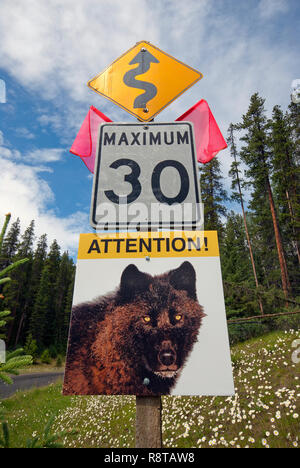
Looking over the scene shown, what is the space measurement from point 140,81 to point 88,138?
32.2 inches

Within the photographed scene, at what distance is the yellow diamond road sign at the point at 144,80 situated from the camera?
232cm

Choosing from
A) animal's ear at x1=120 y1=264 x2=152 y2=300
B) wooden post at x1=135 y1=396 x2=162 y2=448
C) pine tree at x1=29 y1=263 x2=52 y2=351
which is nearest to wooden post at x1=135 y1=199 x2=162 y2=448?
wooden post at x1=135 y1=396 x2=162 y2=448

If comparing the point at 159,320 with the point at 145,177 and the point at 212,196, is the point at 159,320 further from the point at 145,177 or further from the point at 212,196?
the point at 212,196

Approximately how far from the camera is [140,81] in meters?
2.40

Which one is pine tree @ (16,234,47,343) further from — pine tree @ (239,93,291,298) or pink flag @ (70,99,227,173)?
pink flag @ (70,99,227,173)

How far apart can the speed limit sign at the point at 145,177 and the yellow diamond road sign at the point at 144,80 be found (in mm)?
432

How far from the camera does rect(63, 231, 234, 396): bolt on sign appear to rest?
1321mm

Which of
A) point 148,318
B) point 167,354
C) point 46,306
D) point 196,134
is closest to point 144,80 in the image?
point 196,134

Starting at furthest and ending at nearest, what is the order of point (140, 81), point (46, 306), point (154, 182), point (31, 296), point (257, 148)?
point (31, 296) < point (46, 306) < point (257, 148) < point (140, 81) < point (154, 182)

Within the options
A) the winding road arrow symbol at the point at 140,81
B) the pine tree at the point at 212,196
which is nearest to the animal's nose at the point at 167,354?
the winding road arrow symbol at the point at 140,81

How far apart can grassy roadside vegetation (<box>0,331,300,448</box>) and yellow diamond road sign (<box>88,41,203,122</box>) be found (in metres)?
5.86

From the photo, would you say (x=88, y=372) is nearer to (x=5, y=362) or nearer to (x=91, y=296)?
(x=91, y=296)

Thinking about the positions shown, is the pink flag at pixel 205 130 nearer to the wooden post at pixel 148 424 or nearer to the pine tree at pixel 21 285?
the wooden post at pixel 148 424

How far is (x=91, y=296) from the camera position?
1.49 m
